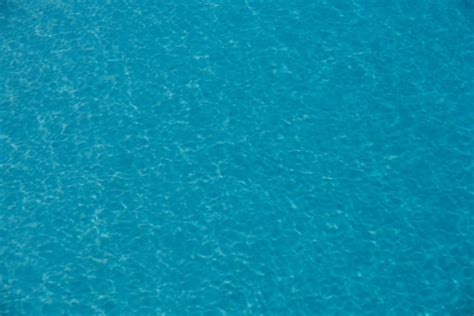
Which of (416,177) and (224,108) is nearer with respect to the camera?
(416,177)

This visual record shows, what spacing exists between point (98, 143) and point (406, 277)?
66.9 ft

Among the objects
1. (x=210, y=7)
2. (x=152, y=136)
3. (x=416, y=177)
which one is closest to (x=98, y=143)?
(x=152, y=136)

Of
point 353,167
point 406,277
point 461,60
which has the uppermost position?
point 461,60

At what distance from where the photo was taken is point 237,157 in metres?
38.6

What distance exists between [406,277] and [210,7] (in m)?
24.6

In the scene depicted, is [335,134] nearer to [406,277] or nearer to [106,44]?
[406,277]

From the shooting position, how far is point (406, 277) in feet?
109

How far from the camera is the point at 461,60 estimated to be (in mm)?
42156

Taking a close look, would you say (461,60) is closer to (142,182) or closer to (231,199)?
(231,199)

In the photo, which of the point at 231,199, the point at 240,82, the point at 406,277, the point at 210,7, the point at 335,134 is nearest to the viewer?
the point at 406,277

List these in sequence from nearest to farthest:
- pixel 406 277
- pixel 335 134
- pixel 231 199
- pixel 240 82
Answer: pixel 406 277 → pixel 231 199 → pixel 335 134 → pixel 240 82

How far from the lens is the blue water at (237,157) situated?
3356 centimetres

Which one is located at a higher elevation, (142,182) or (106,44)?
(106,44)

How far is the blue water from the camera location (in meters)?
33.6
